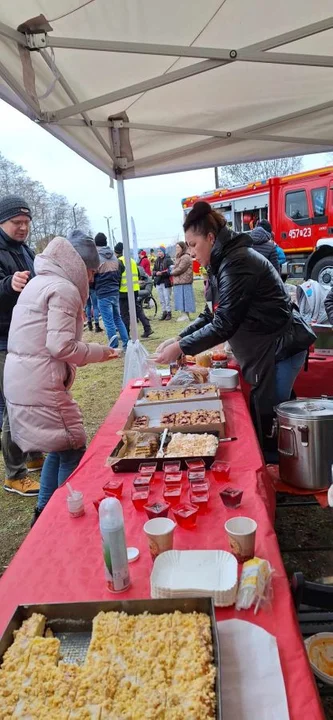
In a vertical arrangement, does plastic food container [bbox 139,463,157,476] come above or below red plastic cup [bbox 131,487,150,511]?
above

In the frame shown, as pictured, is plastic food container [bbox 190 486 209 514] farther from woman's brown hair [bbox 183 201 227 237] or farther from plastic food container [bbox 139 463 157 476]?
woman's brown hair [bbox 183 201 227 237]

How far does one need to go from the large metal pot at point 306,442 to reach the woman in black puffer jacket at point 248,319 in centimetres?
31

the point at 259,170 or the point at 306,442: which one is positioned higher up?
the point at 259,170

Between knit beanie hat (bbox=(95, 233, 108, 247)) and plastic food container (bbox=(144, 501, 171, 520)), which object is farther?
knit beanie hat (bbox=(95, 233, 108, 247))

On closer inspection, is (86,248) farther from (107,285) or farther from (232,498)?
(107,285)

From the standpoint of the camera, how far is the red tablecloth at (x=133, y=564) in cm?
88

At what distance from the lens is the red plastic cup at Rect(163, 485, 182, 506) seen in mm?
1420

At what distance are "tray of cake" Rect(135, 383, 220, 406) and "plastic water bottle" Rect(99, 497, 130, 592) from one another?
4.19 ft

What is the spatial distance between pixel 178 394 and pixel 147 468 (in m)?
0.96

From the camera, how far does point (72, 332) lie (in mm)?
2059

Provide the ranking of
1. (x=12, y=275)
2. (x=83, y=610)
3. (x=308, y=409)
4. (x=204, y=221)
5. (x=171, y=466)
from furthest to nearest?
(x=12, y=275) < (x=204, y=221) < (x=308, y=409) < (x=171, y=466) < (x=83, y=610)

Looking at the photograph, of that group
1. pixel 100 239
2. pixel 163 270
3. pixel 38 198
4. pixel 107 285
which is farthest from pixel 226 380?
pixel 38 198

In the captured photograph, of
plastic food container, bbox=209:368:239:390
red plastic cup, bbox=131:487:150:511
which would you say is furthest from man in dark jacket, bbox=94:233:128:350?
red plastic cup, bbox=131:487:150:511

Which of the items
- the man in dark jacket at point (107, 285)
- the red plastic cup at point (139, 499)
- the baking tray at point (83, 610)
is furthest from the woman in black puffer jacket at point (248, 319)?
the man in dark jacket at point (107, 285)
